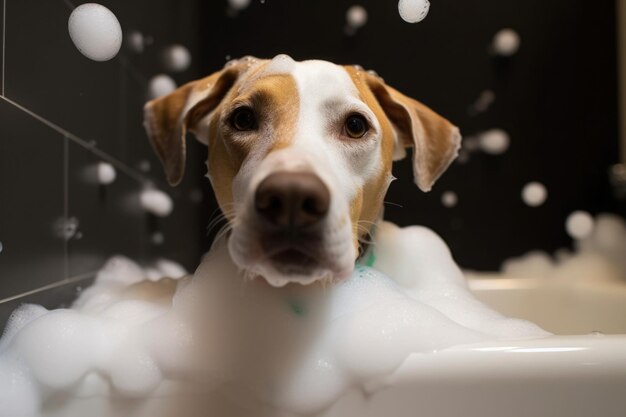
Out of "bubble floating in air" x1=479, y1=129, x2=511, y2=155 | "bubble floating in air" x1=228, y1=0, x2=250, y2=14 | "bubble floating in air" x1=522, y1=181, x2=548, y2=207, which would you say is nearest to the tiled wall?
"bubble floating in air" x1=228, y1=0, x2=250, y2=14

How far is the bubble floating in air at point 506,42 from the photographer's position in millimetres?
2078

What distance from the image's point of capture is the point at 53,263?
122 centimetres

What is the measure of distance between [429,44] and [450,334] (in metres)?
1.38

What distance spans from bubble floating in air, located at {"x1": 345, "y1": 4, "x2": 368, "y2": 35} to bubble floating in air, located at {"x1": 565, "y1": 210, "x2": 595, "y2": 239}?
1.15 m

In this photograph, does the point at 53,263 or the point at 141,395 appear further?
the point at 53,263

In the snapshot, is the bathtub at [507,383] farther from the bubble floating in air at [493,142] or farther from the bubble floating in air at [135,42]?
the bubble floating in air at [493,142]

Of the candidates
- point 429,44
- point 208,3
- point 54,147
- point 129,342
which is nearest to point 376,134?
point 129,342

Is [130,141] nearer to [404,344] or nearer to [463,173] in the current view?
[463,173]

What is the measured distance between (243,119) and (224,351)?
0.45 metres

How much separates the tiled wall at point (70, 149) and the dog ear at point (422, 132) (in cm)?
61

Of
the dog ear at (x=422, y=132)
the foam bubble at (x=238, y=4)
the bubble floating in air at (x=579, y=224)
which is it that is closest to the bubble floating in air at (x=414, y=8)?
the dog ear at (x=422, y=132)

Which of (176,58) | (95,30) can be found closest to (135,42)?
(176,58)

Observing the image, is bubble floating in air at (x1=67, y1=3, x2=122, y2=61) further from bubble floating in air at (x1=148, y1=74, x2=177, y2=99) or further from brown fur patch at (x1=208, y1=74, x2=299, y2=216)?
bubble floating in air at (x1=148, y1=74, x2=177, y2=99)

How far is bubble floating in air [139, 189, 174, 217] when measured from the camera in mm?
2035
